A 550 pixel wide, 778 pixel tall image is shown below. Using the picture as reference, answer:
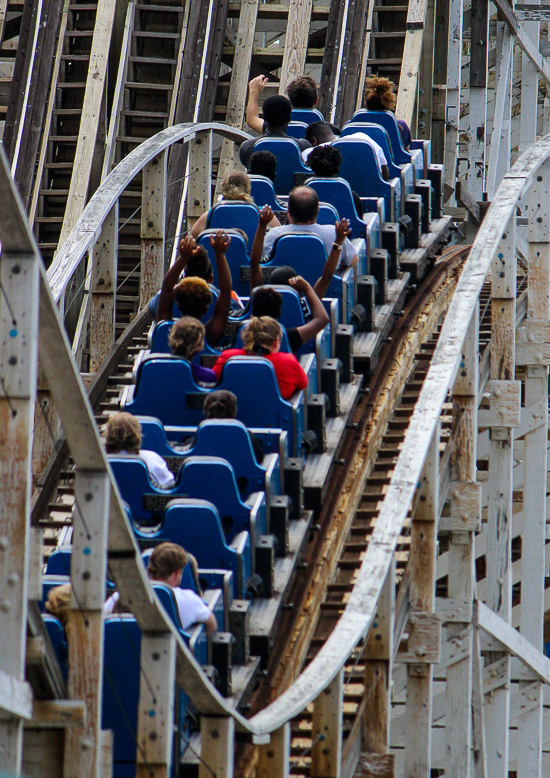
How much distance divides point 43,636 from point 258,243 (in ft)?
11.4

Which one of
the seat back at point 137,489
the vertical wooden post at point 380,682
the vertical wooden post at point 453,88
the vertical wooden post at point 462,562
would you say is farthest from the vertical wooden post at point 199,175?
the vertical wooden post at point 453,88

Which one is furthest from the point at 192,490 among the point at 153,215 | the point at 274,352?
the point at 153,215

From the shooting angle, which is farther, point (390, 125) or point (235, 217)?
point (390, 125)

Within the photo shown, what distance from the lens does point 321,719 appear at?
4.01m

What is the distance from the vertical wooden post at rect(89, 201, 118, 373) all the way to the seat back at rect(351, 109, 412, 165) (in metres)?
2.04

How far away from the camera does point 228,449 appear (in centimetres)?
482

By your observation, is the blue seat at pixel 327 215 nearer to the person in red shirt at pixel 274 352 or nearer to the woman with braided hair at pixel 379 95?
the person in red shirt at pixel 274 352

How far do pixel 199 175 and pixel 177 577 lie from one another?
456 cm

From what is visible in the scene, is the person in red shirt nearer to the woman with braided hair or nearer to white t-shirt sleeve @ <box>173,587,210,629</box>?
white t-shirt sleeve @ <box>173,587,210,629</box>

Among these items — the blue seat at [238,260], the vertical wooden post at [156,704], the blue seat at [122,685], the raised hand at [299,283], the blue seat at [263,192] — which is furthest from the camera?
the blue seat at [263,192]

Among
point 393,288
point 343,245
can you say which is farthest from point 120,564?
point 393,288

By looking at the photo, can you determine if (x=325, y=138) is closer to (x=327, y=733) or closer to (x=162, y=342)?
(x=162, y=342)

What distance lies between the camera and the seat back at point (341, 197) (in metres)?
6.88

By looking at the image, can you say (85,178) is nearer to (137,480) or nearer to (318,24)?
(137,480)
